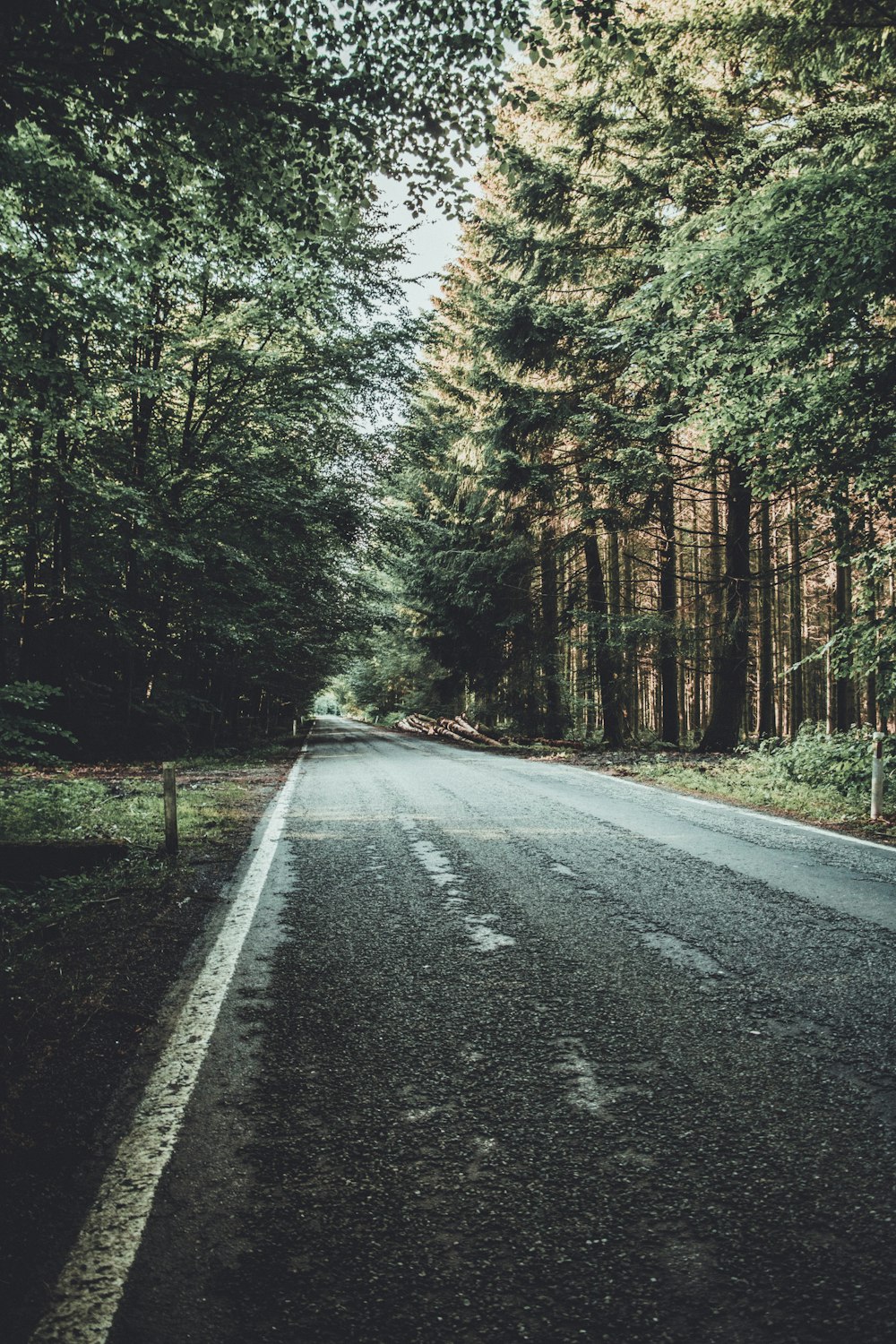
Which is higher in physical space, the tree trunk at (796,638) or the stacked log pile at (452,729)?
the tree trunk at (796,638)

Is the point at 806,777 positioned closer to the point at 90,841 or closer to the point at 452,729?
the point at 90,841

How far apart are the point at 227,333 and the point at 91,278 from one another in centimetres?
789

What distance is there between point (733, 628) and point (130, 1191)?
53.1ft

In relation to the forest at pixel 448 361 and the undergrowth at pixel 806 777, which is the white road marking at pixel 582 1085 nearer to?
the forest at pixel 448 361

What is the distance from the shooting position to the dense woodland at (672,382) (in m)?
8.30

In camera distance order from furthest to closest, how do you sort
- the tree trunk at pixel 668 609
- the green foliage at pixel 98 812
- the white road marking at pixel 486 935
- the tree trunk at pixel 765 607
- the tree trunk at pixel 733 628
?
the tree trunk at pixel 668 609 < the tree trunk at pixel 765 607 < the tree trunk at pixel 733 628 < the green foliage at pixel 98 812 < the white road marking at pixel 486 935

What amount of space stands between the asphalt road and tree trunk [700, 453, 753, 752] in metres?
12.2

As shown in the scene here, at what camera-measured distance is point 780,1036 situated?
10.2 feet

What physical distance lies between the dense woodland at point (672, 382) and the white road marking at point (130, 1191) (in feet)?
22.8

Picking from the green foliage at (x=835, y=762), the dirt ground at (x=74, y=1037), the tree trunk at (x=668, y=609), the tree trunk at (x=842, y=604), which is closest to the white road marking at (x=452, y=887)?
the dirt ground at (x=74, y=1037)

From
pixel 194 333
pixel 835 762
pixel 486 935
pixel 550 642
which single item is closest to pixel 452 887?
pixel 486 935

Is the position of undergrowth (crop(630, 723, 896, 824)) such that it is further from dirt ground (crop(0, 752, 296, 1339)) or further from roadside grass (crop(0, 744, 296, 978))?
dirt ground (crop(0, 752, 296, 1339))

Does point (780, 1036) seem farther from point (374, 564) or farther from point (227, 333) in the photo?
point (374, 564)

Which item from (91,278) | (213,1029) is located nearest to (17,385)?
(91,278)
